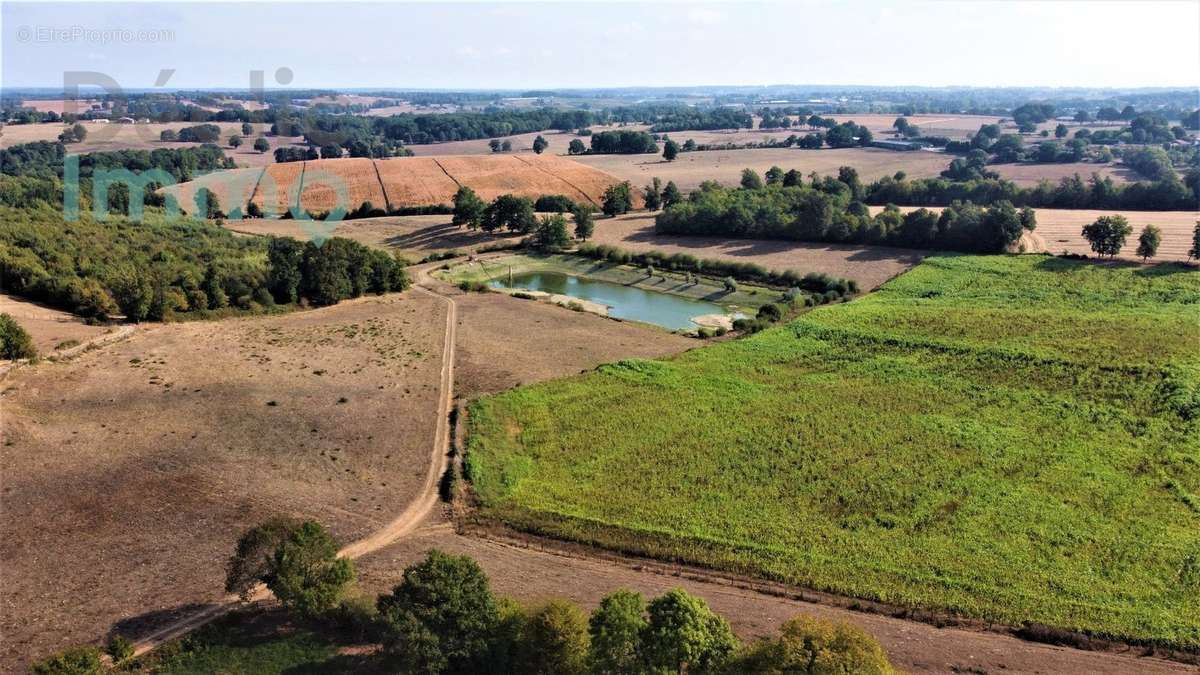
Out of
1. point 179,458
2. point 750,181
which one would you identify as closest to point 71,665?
point 179,458

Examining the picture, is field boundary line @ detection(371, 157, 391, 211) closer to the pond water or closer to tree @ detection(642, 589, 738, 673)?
the pond water

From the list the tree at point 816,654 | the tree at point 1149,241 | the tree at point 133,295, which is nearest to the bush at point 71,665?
the tree at point 816,654

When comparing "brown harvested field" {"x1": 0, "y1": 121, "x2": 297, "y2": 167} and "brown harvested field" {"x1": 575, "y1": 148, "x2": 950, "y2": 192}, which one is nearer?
"brown harvested field" {"x1": 575, "y1": 148, "x2": 950, "y2": 192}

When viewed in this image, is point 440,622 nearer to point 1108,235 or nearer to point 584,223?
point 584,223

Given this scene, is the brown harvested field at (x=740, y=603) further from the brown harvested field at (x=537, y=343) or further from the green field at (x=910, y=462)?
the brown harvested field at (x=537, y=343)

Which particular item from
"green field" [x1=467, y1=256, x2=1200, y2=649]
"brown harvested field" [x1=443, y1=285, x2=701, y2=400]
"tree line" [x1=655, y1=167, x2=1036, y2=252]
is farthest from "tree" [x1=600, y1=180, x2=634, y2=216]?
"green field" [x1=467, y1=256, x2=1200, y2=649]

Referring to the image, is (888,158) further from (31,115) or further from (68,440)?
(31,115)
